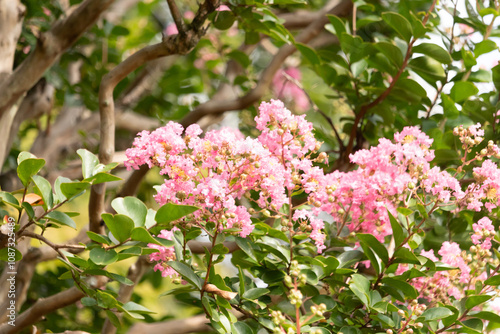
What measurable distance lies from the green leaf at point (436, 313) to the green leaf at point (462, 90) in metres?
0.52

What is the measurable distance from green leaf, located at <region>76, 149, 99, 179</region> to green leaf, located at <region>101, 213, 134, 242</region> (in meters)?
0.09

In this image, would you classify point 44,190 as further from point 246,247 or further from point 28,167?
point 246,247

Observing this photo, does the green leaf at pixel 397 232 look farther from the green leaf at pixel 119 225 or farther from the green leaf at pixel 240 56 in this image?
the green leaf at pixel 240 56

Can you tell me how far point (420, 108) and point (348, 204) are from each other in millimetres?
487

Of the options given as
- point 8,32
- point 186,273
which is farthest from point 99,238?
point 8,32

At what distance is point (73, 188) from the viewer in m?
0.78

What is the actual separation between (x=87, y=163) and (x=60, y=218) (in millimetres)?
88

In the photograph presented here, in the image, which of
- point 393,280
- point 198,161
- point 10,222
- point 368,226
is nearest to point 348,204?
point 368,226

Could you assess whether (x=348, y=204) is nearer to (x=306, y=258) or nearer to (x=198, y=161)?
(x=306, y=258)

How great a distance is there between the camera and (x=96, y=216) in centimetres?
120

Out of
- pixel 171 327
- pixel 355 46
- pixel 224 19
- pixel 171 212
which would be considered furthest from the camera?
pixel 355 46

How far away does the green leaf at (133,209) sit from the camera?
79cm

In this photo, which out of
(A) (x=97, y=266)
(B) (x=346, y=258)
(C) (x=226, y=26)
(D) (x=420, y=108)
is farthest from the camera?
(D) (x=420, y=108)

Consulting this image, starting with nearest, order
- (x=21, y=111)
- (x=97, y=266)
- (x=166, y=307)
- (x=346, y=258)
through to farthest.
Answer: (x=97, y=266) → (x=346, y=258) → (x=21, y=111) → (x=166, y=307)
